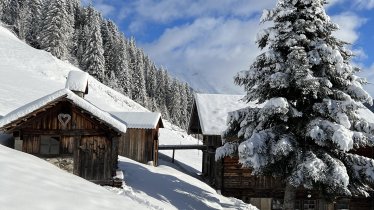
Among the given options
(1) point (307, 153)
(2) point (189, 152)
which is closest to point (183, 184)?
(1) point (307, 153)

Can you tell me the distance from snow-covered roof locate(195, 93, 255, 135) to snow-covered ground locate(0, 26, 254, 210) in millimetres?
3770

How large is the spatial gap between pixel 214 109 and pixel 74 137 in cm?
1214

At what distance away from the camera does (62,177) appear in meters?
7.37

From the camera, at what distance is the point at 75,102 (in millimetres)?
20531

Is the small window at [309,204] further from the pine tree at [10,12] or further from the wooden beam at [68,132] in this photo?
the pine tree at [10,12]

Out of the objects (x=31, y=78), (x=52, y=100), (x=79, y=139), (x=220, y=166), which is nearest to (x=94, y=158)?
(x=79, y=139)

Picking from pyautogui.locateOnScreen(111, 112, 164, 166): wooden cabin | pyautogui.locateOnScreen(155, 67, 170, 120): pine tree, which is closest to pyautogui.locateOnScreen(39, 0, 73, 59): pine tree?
pyautogui.locateOnScreen(155, 67, 170, 120): pine tree

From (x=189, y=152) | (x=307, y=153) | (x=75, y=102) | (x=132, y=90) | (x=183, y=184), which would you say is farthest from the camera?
(x=132, y=90)

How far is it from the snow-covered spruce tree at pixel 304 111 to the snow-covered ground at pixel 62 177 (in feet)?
17.3

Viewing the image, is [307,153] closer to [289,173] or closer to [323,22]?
A: [289,173]

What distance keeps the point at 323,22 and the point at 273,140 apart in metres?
5.43

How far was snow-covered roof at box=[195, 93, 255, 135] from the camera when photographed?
91.2ft

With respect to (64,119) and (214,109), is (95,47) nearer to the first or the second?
(214,109)

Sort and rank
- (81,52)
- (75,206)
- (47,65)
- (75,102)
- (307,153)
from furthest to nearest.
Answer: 1. (81,52)
2. (47,65)
3. (75,102)
4. (307,153)
5. (75,206)
